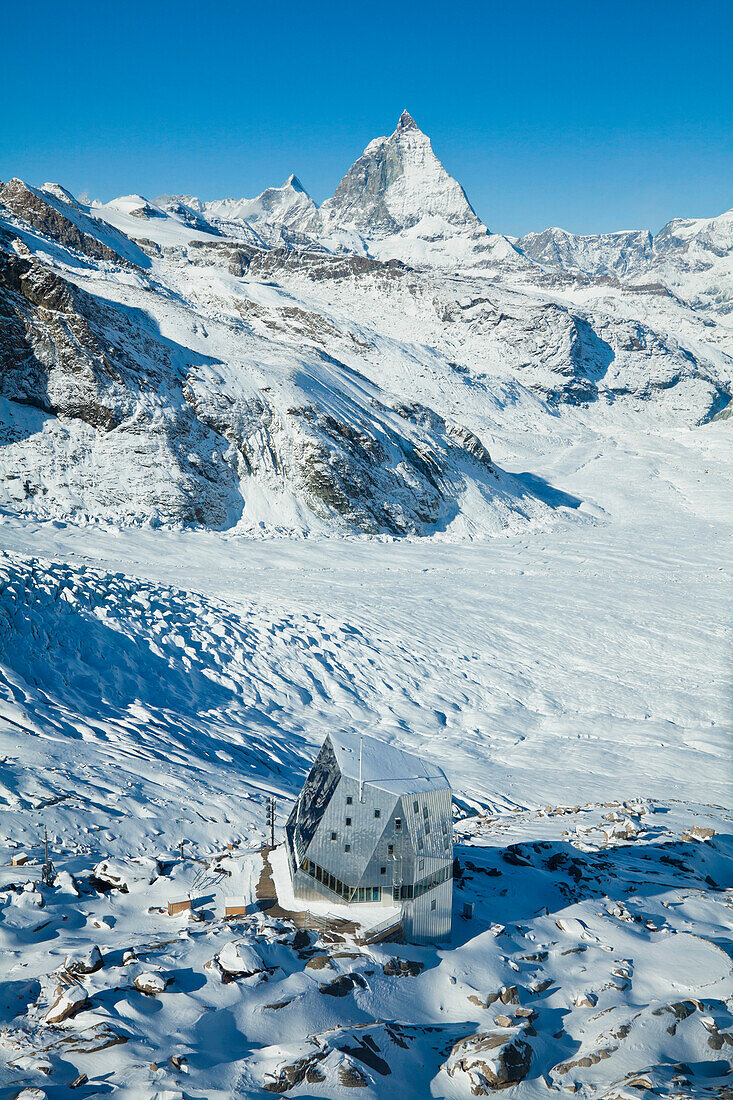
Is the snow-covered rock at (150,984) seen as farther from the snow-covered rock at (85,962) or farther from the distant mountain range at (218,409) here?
the distant mountain range at (218,409)

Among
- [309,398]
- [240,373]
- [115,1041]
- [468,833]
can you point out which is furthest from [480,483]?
[115,1041]

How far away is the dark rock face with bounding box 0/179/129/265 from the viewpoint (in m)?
93.3

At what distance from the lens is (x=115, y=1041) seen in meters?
8.69

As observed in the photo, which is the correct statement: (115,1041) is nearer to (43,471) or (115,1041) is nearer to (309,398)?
(43,471)

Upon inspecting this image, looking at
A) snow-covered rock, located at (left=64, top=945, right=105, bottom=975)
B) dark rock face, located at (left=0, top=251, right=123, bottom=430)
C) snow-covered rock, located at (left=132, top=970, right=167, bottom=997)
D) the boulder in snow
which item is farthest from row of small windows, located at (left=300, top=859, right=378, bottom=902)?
dark rock face, located at (left=0, top=251, right=123, bottom=430)

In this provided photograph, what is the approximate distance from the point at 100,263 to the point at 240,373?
52965 millimetres

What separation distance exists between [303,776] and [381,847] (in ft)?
28.1

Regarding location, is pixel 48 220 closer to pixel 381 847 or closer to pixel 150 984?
pixel 381 847

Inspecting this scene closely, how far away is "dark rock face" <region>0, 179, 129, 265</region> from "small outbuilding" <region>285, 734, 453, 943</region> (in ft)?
325

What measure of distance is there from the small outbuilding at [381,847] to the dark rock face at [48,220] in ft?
325

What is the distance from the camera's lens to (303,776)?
2023 centimetres

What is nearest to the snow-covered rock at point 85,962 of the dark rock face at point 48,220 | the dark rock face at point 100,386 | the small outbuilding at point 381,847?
the small outbuilding at point 381,847

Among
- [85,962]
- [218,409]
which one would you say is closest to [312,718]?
[85,962]

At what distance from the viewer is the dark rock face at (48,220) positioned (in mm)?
93256
